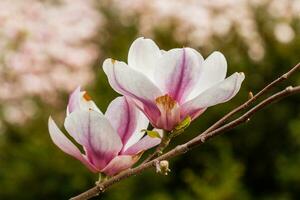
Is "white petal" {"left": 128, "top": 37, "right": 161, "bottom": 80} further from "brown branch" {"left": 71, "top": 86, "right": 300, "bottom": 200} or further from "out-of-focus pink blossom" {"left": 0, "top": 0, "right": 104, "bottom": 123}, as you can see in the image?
"out-of-focus pink blossom" {"left": 0, "top": 0, "right": 104, "bottom": 123}

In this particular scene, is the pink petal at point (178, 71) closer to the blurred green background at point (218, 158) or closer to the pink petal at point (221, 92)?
the pink petal at point (221, 92)

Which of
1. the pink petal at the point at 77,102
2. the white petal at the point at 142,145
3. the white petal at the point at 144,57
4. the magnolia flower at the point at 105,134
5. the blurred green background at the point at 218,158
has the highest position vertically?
the white petal at the point at 144,57

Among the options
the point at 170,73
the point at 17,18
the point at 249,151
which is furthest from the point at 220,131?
the point at 17,18

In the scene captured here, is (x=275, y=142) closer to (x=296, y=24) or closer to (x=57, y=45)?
(x=296, y=24)

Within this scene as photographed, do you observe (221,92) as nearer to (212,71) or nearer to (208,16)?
(212,71)

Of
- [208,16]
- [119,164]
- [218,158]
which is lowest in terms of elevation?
[218,158]

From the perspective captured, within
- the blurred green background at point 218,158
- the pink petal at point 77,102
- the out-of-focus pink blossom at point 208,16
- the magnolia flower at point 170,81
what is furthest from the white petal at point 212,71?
the out-of-focus pink blossom at point 208,16

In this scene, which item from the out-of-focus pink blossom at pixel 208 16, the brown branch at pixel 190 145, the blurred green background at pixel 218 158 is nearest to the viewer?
the brown branch at pixel 190 145

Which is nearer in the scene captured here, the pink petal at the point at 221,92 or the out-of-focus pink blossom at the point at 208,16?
the pink petal at the point at 221,92

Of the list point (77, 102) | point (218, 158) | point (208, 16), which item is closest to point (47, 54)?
point (208, 16)
